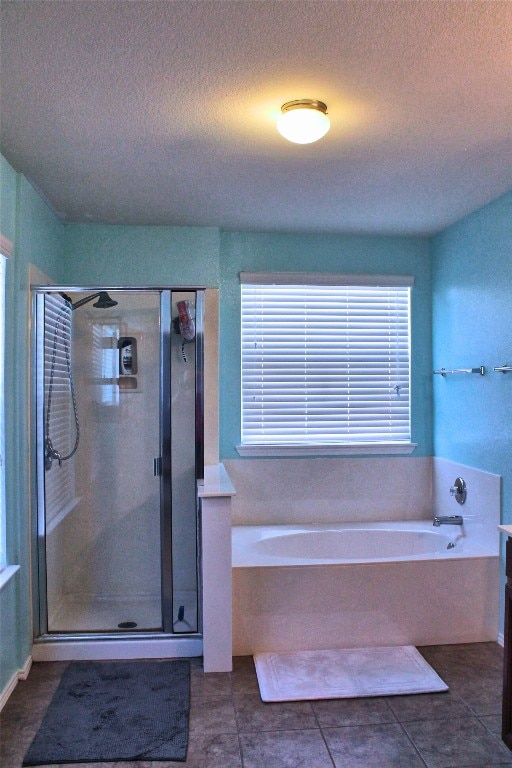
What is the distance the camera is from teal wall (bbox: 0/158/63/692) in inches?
107

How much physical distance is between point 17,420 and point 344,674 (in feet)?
6.58

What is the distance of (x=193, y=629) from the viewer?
313 centimetres

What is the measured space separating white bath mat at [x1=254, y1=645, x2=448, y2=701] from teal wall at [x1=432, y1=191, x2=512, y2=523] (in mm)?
940

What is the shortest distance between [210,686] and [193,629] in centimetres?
39

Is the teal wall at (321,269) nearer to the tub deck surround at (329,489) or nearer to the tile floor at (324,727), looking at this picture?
the tub deck surround at (329,489)

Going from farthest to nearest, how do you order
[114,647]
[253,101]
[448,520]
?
1. [448,520]
2. [114,647]
3. [253,101]

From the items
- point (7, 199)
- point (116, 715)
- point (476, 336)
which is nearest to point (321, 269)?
point (476, 336)

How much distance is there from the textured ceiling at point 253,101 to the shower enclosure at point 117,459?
A: 0.64 m

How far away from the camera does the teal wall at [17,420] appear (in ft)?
8.96

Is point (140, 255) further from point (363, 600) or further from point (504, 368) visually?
point (363, 600)

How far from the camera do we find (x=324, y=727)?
244 cm

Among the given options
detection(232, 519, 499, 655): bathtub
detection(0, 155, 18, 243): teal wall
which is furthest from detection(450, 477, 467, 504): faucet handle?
detection(0, 155, 18, 243): teal wall

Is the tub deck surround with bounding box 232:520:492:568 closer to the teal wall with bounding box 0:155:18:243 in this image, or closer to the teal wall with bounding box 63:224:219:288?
the teal wall with bounding box 63:224:219:288

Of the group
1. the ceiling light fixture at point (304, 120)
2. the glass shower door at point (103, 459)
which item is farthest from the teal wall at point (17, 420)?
the ceiling light fixture at point (304, 120)
